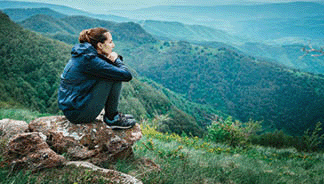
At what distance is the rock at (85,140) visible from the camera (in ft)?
9.45

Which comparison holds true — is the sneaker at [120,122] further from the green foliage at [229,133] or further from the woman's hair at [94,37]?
the green foliage at [229,133]

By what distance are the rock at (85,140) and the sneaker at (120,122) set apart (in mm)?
77

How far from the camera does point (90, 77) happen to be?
2896 mm

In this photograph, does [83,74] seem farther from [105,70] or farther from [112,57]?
[112,57]

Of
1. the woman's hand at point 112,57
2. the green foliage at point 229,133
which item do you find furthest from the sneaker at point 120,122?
the green foliage at point 229,133

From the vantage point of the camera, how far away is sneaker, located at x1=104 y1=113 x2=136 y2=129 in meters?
3.33

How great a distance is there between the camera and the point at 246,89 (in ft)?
584

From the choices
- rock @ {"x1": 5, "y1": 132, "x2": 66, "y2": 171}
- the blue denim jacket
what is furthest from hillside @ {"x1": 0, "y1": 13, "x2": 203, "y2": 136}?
rock @ {"x1": 5, "y1": 132, "x2": 66, "y2": 171}

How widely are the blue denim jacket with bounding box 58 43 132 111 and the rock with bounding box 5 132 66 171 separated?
674 mm

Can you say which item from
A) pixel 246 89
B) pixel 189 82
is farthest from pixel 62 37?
pixel 246 89

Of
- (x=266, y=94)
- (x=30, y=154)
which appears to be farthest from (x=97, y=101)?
(x=266, y=94)

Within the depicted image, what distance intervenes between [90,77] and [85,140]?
906mm

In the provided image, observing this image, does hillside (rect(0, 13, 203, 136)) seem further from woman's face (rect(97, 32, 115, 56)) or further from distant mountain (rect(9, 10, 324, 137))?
distant mountain (rect(9, 10, 324, 137))

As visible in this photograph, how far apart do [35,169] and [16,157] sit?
0.25 metres
